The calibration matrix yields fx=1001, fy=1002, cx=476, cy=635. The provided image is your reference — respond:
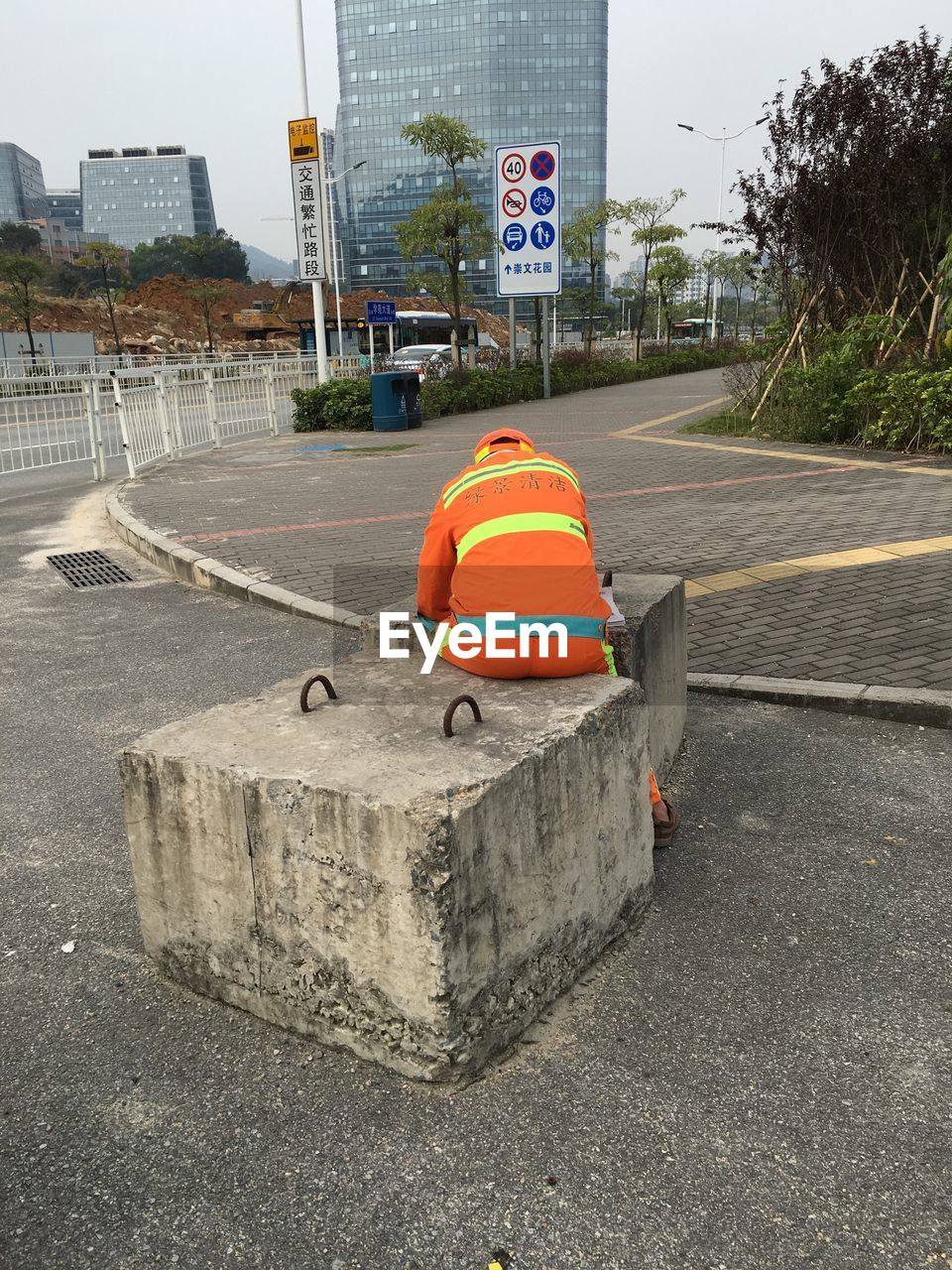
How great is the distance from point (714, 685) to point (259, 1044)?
2981 mm

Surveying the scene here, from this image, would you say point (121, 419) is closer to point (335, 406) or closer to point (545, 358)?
point (335, 406)

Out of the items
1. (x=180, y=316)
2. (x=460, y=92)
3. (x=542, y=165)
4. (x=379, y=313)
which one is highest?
(x=460, y=92)

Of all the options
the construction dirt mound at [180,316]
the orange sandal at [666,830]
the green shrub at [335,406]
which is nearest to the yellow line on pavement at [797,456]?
the green shrub at [335,406]

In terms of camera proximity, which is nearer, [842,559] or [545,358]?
[842,559]

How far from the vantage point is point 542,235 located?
72.2ft

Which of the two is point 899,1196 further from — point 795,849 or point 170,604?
point 170,604

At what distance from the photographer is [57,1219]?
6.63ft

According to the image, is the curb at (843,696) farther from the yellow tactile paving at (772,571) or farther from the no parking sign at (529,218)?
the no parking sign at (529,218)

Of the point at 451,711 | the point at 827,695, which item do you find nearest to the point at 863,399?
the point at 827,695

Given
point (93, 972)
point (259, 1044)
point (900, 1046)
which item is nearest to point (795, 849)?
point (900, 1046)

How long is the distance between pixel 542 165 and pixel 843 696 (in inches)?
777

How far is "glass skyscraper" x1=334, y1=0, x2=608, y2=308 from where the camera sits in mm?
126812

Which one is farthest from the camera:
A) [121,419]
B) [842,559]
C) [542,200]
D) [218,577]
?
[542,200]

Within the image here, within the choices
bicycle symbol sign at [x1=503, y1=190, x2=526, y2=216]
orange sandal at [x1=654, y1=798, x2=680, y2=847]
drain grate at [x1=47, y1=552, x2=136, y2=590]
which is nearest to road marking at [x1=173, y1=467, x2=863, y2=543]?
drain grate at [x1=47, y1=552, x2=136, y2=590]
